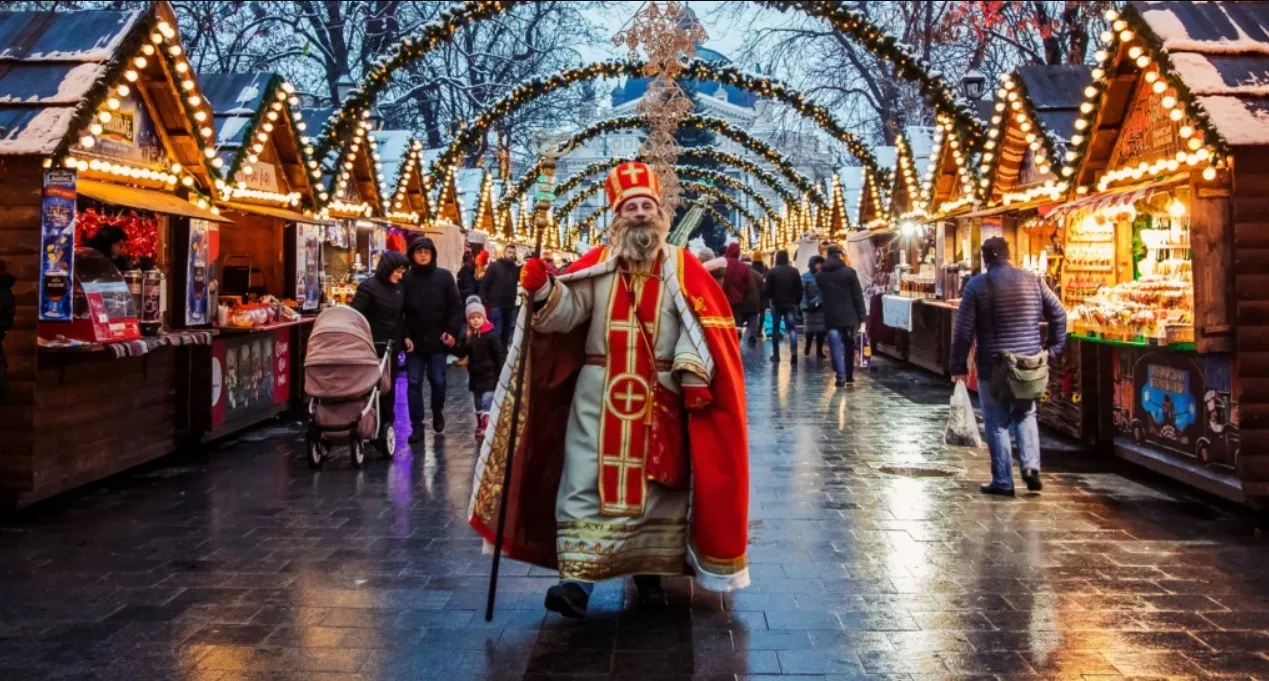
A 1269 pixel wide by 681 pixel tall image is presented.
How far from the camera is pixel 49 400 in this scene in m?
7.30

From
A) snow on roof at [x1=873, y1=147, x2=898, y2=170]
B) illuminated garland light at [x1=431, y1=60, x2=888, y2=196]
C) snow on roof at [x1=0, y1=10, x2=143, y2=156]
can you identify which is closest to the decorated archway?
snow on roof at [x1=873, y1=147, x2=898, y2=170]

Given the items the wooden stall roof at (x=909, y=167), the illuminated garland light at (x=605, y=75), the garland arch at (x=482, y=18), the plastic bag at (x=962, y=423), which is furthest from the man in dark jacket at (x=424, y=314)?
the wooden stall roof at (x=909, y=167)

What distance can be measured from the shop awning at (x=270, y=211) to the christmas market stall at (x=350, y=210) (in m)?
1.27

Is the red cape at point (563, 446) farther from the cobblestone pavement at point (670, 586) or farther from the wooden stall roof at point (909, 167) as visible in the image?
the wooden stall roof at point (909, 167)

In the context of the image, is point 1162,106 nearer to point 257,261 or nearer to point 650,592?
point 650,592

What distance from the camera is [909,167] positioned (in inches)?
738

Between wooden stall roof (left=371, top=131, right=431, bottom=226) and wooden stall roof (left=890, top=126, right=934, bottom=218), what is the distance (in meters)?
8.11

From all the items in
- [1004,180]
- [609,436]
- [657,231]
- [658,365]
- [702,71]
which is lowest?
[609,436]

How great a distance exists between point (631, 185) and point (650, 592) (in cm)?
183

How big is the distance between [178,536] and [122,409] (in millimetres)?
2392

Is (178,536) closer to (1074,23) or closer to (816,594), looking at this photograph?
(816,594)

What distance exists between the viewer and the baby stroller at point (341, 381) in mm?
8523

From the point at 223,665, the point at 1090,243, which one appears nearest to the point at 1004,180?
the point at 1090,243

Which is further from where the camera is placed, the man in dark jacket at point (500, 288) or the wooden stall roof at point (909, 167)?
the wooden stall roof at point (909, 167)
